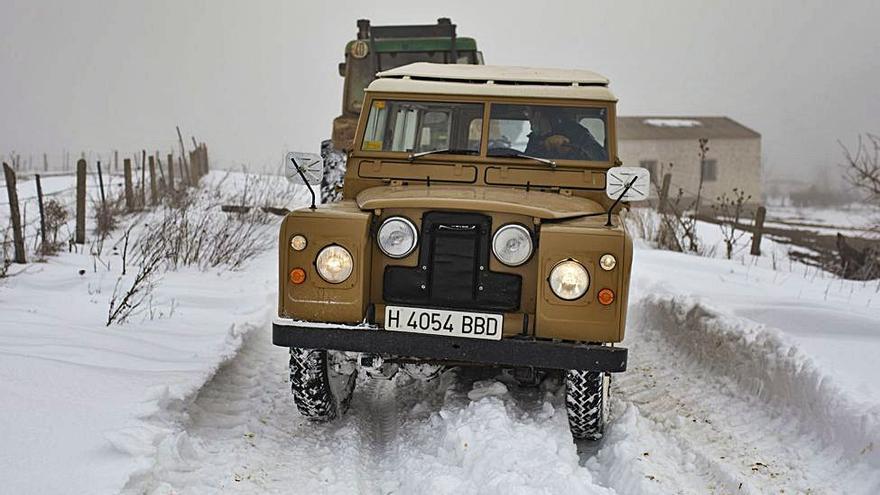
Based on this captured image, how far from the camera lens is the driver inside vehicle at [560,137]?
5484 millimetres

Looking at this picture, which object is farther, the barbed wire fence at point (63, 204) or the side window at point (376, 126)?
the barbed wire fence at point (63, 204)

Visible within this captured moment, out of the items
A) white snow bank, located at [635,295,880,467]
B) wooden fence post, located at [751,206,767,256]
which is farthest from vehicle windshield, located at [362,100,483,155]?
wooden fence post, located at [751,206,767,256]

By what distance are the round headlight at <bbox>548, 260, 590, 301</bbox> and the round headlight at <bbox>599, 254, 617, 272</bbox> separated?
9cm

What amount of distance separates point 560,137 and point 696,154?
110 feet

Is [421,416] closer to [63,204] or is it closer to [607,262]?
[607,262]

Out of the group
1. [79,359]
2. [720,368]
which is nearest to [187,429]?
[79,359]

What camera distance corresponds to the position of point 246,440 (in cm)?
460

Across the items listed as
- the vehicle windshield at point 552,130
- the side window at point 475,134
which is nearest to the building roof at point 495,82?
the vehicle windshield at point 552,130

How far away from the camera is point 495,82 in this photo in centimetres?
576

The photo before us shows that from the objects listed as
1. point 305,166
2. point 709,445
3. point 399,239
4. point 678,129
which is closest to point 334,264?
point 399,239

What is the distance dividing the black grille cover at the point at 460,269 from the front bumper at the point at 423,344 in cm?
25

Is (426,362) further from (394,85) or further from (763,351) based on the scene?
(763,351)

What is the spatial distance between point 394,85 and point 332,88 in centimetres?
7648

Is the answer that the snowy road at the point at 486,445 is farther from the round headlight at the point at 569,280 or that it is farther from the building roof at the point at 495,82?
the building roof at the point at 495,82
